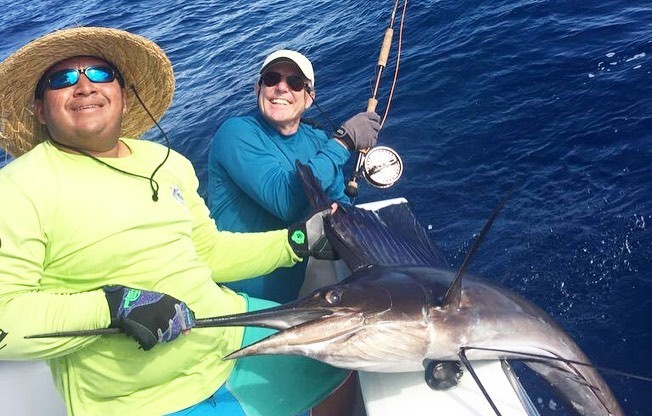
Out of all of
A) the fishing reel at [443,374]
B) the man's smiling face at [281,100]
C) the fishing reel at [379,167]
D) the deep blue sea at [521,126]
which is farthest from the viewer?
the fishing reel at [379,167]

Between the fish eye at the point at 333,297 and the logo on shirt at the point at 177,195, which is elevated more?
the logo on shirt at the point at 177,195

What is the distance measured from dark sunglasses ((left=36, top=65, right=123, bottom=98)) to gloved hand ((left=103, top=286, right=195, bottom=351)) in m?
0.73

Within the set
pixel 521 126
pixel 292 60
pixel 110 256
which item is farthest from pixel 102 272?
pixel 521 126

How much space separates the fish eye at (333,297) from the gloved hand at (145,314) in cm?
44

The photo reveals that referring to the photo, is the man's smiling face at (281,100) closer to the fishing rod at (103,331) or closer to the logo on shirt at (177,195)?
the logo on shirt at (177,195)

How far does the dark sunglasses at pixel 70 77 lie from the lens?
177cm

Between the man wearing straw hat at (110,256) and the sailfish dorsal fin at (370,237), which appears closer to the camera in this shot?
the man wearing straw hat at (110,256)

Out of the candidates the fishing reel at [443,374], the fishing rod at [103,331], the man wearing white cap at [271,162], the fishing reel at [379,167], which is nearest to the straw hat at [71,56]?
the man wearing white cap at [271,162]

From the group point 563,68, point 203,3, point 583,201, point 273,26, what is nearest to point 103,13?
point 203,3

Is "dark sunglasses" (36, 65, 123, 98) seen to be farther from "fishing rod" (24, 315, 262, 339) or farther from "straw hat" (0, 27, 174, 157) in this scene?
"fishing rod" (24, 315, 262, 339)

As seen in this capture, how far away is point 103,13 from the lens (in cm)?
1430

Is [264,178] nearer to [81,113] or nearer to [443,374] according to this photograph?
[81,113]

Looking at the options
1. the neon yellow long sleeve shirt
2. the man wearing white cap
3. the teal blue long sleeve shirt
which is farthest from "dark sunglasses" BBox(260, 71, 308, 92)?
the neon yellow long sleeve shirt

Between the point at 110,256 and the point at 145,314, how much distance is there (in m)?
0.24
